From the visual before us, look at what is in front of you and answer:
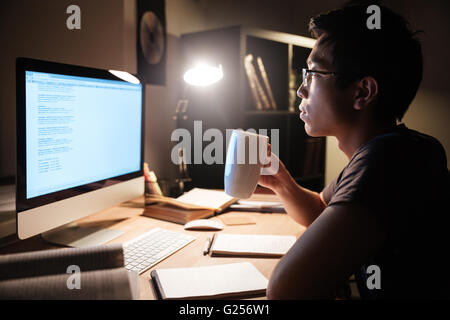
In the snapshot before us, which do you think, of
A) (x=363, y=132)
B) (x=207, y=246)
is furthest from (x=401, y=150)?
(x=207, y=246)

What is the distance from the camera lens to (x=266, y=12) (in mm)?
2850

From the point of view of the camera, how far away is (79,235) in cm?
103

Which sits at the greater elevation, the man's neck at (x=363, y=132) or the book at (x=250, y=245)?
the man's neck at (x=363, y=132)

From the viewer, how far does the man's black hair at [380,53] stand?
2.52 feet

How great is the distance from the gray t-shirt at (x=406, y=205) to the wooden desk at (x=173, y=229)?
29cm

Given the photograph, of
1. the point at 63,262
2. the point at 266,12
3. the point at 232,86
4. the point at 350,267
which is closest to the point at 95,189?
the point at 63,262

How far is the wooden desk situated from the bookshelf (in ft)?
2.14

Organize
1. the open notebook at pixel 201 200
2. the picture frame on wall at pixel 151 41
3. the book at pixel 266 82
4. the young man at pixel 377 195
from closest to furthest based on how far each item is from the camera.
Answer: the young man at pixel 377 195
the open notebook at pixel 201 200
the picture frame on wall at pixel 151 41
the book at pixel 266 82

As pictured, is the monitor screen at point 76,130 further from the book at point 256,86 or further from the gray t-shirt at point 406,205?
the book at point 256,86

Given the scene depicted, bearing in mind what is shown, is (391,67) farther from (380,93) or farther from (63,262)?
(63,262)

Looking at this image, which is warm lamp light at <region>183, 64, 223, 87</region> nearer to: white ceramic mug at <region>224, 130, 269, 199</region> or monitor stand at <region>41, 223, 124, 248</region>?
white ceramic mug at <region>224, 130, 269, 199</region>

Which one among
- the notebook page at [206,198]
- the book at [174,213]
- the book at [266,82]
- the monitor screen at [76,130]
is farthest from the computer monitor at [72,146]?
the book at [266,82]

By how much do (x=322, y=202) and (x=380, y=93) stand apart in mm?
561

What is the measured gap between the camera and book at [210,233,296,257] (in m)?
0.93
